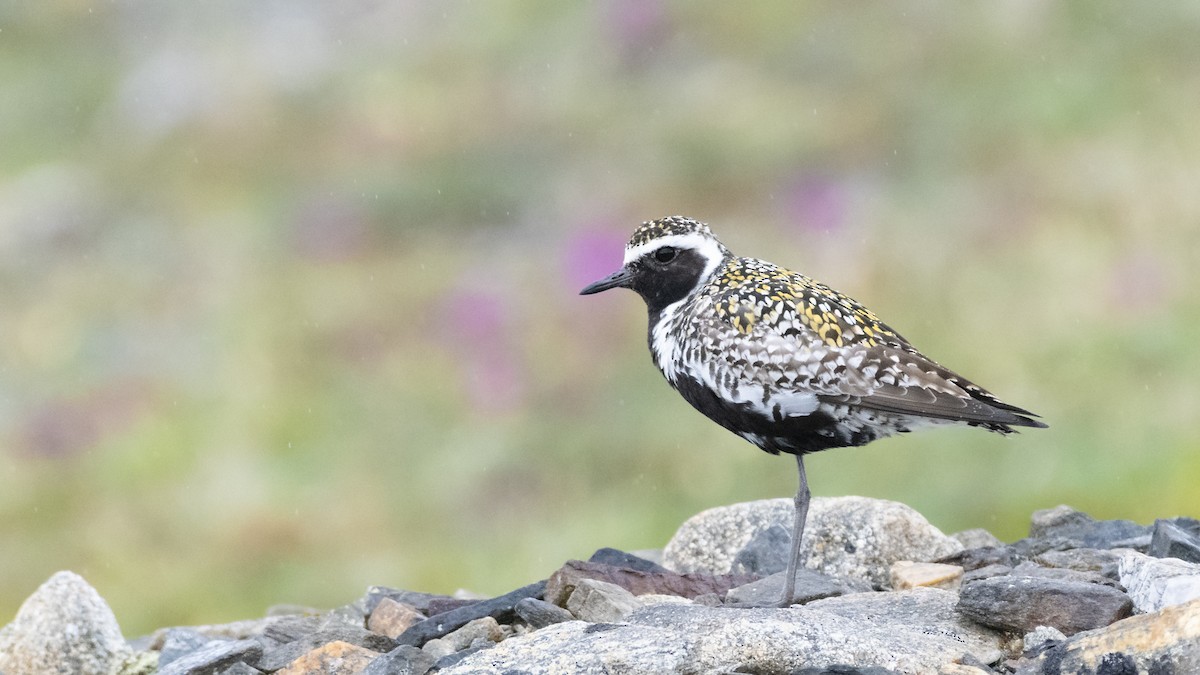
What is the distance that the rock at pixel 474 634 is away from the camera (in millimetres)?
7297

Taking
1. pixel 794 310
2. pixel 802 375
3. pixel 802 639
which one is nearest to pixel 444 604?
pixel 802 375

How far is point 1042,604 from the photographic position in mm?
6863

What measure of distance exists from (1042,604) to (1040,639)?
9.3 inches

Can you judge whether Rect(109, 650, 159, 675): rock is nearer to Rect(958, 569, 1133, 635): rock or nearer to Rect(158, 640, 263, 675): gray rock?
Rect(158, 640, 263, 675): gray rock

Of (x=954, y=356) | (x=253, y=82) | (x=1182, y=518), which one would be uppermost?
(x=253, y=82)

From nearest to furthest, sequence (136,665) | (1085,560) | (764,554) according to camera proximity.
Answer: (1085,560), (136,665), (764,554)

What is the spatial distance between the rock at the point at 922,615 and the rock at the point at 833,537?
2.63ft

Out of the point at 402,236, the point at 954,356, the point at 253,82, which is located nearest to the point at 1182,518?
the point at 954,356

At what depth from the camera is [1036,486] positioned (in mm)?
13367

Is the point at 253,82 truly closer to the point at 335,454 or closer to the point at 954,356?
the point at 335,454

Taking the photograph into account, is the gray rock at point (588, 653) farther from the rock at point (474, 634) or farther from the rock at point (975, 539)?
the rock at point (975, 539)

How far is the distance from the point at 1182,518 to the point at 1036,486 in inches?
169

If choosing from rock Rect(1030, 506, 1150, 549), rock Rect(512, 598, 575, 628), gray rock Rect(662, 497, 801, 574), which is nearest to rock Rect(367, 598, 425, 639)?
rock Rect(512, 598, 575, 628)

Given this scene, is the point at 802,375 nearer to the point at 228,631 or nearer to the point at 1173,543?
the point at 1173,543
